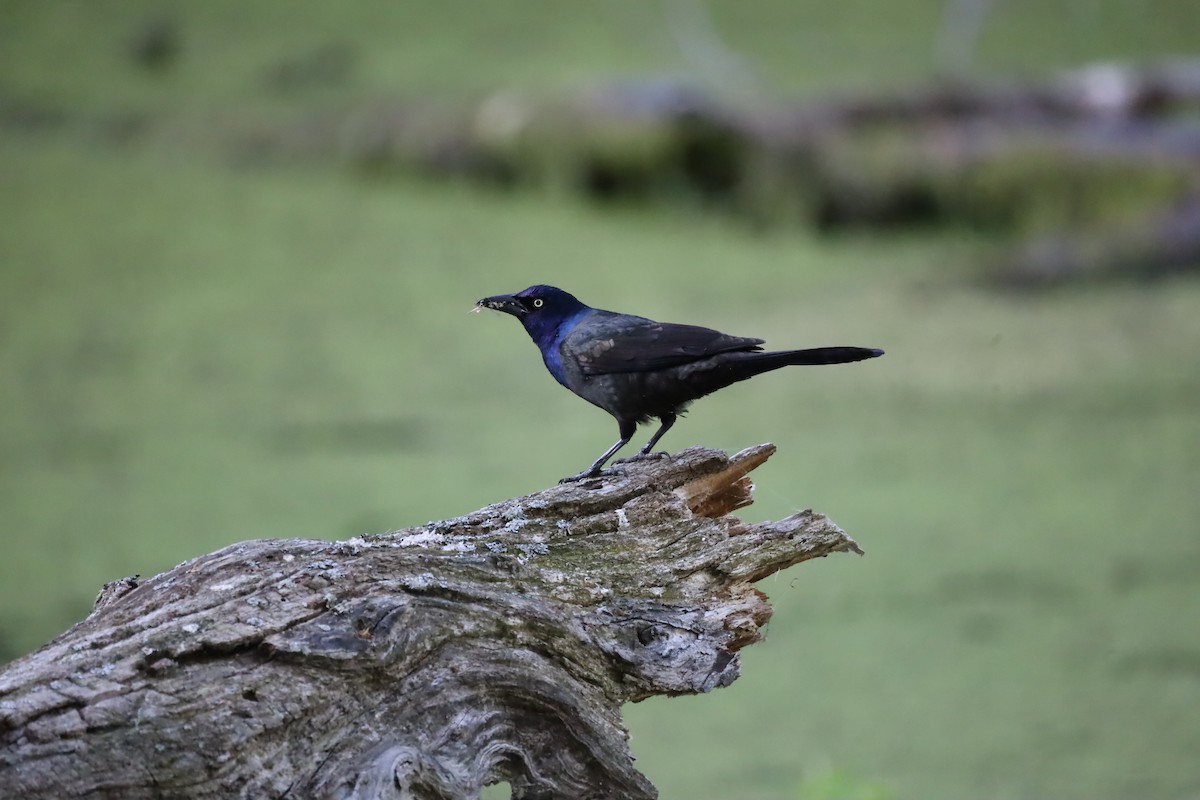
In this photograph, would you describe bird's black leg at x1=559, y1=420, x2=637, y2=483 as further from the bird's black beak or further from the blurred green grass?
the blurred green grass

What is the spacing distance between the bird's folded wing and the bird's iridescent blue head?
59 millimetres

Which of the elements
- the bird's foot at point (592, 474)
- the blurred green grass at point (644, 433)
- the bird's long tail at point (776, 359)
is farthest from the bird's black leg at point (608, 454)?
the blurred green grass at point (644, 433)

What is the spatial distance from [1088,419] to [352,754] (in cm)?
305

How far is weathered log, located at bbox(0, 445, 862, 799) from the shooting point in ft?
3.76

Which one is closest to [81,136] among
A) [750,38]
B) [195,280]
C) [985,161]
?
[195,280]

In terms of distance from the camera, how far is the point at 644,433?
348 cm

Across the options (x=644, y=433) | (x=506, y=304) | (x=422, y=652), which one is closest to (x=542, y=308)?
(x=506, y=304)

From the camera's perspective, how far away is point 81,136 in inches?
200

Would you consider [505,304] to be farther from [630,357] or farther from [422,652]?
[422,652]

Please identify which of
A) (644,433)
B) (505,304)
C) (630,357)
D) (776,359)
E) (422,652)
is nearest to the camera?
(422,652)

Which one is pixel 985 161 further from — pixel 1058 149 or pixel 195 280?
pixel 195 280

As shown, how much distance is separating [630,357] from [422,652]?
43 centimetres

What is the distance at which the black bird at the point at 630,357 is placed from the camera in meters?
1.53

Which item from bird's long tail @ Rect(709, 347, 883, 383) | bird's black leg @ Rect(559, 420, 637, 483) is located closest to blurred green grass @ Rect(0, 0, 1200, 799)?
bird's black leg @ Rect(559, 420, 637, 483)
